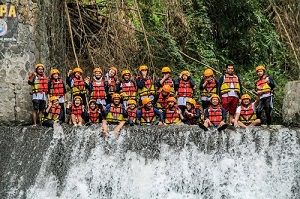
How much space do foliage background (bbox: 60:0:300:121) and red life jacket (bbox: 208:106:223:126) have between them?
3960 mm

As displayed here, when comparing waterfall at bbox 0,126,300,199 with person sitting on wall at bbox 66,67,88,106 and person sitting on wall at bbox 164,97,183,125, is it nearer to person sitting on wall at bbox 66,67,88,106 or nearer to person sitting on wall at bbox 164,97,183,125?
person sitting on wall at bbox 164,97,183,125

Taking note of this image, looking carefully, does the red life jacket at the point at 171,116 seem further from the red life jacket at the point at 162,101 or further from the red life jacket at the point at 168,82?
the red life jacket at the point at 168,82

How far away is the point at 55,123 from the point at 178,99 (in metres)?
1.87

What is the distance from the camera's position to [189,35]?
14195 millimetres

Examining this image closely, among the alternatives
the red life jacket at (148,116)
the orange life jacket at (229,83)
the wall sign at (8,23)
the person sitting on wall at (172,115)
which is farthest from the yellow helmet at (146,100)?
the wall sign at (8,23)

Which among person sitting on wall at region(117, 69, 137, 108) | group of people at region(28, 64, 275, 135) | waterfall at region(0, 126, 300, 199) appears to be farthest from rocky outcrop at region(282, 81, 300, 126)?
person sitting on wall at region(117, 69, 137, 108)

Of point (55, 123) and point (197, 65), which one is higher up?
point (197, 65)

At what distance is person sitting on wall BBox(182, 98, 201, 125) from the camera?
9195mm

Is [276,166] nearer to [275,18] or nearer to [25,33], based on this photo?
[25,33]

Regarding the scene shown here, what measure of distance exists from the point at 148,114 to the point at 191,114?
634 mm

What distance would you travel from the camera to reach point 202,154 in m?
8.55

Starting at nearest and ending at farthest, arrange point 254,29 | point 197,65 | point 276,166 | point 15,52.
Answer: point 276,166 → point 15,52 → point 197,65 → point 254,29

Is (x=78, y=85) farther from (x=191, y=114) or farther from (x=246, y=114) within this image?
(x=246, y=114)

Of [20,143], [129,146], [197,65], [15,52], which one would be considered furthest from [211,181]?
[197,65]
